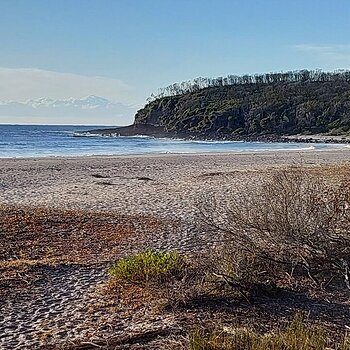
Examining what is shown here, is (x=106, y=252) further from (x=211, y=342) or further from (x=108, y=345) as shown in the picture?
(x=211, y=342)

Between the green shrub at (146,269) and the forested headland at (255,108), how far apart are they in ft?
269

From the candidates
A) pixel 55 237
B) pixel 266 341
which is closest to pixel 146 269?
pixel 266 341

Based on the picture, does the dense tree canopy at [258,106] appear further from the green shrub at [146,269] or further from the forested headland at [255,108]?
the green shrub at [146,269]

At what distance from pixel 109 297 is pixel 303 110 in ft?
310

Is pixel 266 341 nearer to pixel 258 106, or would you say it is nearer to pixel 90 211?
pixel 90 211

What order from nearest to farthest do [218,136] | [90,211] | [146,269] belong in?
1. [146,269]
2. [90,211]
3. [218,136]

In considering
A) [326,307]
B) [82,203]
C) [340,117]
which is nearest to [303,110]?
[340,117]

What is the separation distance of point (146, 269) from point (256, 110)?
96.9 meters

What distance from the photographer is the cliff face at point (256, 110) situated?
311 feet

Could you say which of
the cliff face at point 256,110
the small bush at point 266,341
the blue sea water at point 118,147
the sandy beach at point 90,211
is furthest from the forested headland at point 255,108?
the small bush at point 266,341

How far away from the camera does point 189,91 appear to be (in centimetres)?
13175

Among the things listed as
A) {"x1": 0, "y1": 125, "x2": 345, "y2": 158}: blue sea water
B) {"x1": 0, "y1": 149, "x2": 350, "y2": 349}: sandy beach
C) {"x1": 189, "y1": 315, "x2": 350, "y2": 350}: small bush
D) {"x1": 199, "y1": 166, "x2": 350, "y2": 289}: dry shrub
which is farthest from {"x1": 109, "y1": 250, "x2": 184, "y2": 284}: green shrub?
{"x1": 0, "y1": 125, "x2": 345, "y2": 158}: blue sea water

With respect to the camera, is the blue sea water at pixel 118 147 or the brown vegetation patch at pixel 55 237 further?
the blue sea water at pixel 118 147

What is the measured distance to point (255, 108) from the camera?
10194cm
